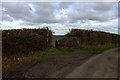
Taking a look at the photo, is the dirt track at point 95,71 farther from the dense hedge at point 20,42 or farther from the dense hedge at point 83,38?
the dense hedge at point 83,38

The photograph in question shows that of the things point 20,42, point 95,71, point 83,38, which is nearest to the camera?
point 95,71

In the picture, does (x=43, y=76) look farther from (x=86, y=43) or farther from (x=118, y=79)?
(x=86, y=43)

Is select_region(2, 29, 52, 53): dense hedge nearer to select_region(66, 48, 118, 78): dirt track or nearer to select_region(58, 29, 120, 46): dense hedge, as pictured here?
select_region(58, 29, 120, 46): dense hedge

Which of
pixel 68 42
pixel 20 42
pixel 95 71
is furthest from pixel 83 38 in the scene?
pixel 95 71

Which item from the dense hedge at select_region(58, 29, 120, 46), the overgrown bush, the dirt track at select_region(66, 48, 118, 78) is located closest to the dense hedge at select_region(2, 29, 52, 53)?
the overgrown bush

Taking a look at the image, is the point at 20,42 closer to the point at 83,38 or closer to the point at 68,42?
the point at 68,42

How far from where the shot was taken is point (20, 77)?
13.2 ft

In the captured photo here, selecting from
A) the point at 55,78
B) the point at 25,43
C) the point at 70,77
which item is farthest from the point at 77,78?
the point at 25,43

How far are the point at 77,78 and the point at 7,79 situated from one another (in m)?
2.79

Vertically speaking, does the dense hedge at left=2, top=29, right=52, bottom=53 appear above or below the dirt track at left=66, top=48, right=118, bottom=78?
above

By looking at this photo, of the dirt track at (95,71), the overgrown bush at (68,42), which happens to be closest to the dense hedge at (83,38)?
the overgrown bush at (68,42)

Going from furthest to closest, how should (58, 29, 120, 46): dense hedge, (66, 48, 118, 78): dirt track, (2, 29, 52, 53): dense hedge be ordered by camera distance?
1. (58, 29, 120, 46): dense hedge
2. (2, 29, 52, 53): dense hedge
3. (66, 48, 118, 78): dirt track

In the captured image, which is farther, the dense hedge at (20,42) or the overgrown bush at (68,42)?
the overgrown bush at (68,42)

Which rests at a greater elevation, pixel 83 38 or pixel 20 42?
pixel 83 38
